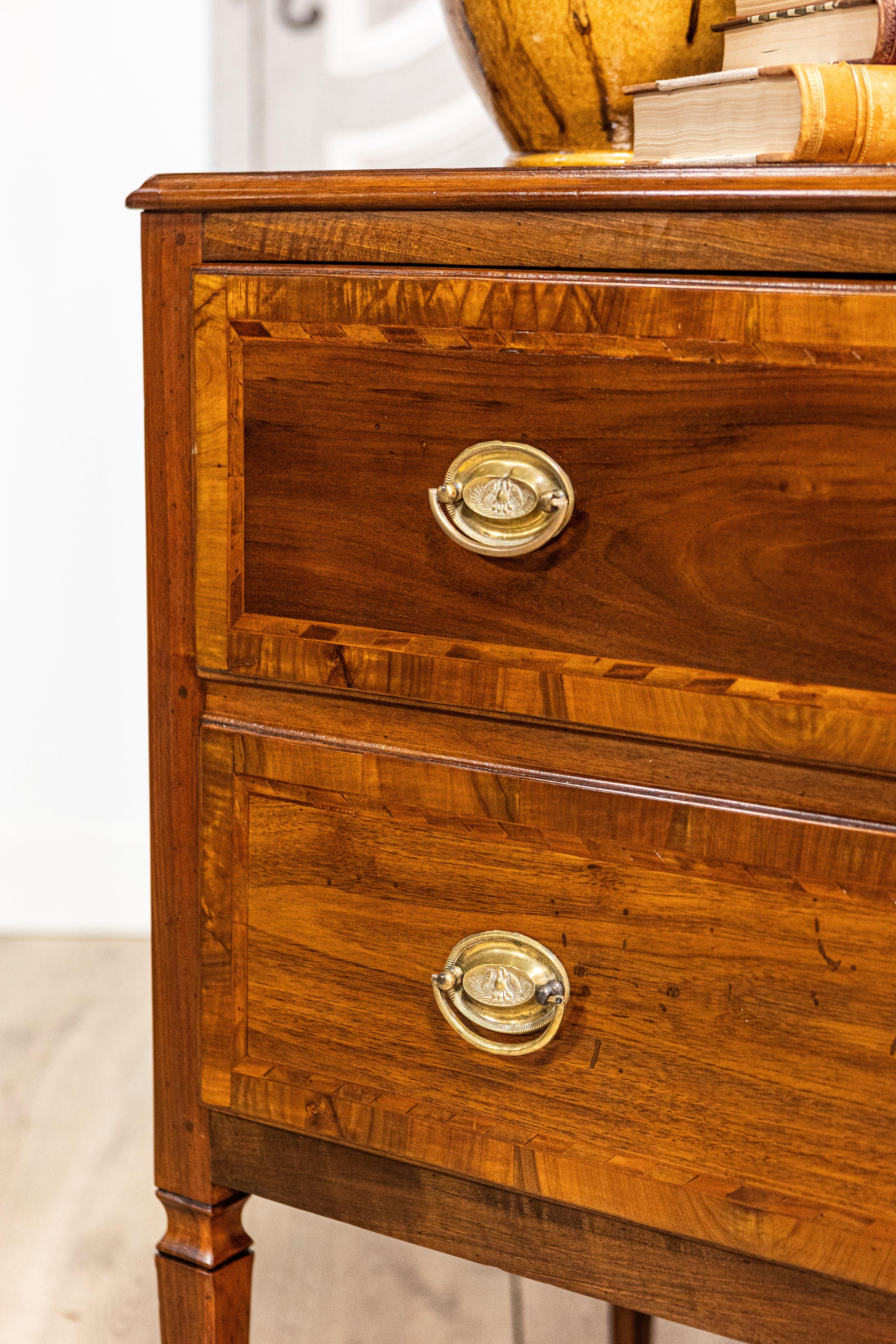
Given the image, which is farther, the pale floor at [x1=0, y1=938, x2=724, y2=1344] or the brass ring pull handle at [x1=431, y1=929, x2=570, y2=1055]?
the pale floor at [x1=0, y1=938, x2=724, y2=1344]

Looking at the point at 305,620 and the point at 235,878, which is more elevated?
the point at 305,620

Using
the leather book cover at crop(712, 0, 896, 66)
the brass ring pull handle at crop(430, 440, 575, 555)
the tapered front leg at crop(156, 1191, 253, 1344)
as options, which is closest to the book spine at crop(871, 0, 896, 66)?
the leather book cover at crop(712, 0, 896, 66)

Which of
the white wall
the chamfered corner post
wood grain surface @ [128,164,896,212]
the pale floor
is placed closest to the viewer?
wood grain surface @ [128,164,896,212]

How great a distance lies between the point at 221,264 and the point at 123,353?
1003mm

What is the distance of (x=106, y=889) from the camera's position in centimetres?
158

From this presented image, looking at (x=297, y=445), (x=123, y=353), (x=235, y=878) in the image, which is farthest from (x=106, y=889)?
(x=297, y=445)

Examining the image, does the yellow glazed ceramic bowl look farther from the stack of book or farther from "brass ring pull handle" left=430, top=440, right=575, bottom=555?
"brass ring pull handle" left=430, top=440, right=575, bottom=555

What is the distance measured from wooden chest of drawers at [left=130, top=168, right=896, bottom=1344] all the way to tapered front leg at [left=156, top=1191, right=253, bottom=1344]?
34 mm

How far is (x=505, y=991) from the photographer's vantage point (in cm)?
50

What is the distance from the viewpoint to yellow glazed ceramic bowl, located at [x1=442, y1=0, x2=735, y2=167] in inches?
22.5

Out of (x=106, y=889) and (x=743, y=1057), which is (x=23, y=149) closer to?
(x=106, y=889)

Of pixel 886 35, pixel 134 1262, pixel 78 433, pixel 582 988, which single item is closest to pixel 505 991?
pixel 582 988

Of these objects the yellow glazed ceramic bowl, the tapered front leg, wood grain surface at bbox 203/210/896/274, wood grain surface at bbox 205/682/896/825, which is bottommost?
the tapered front leg

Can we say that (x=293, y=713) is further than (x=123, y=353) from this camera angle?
No
